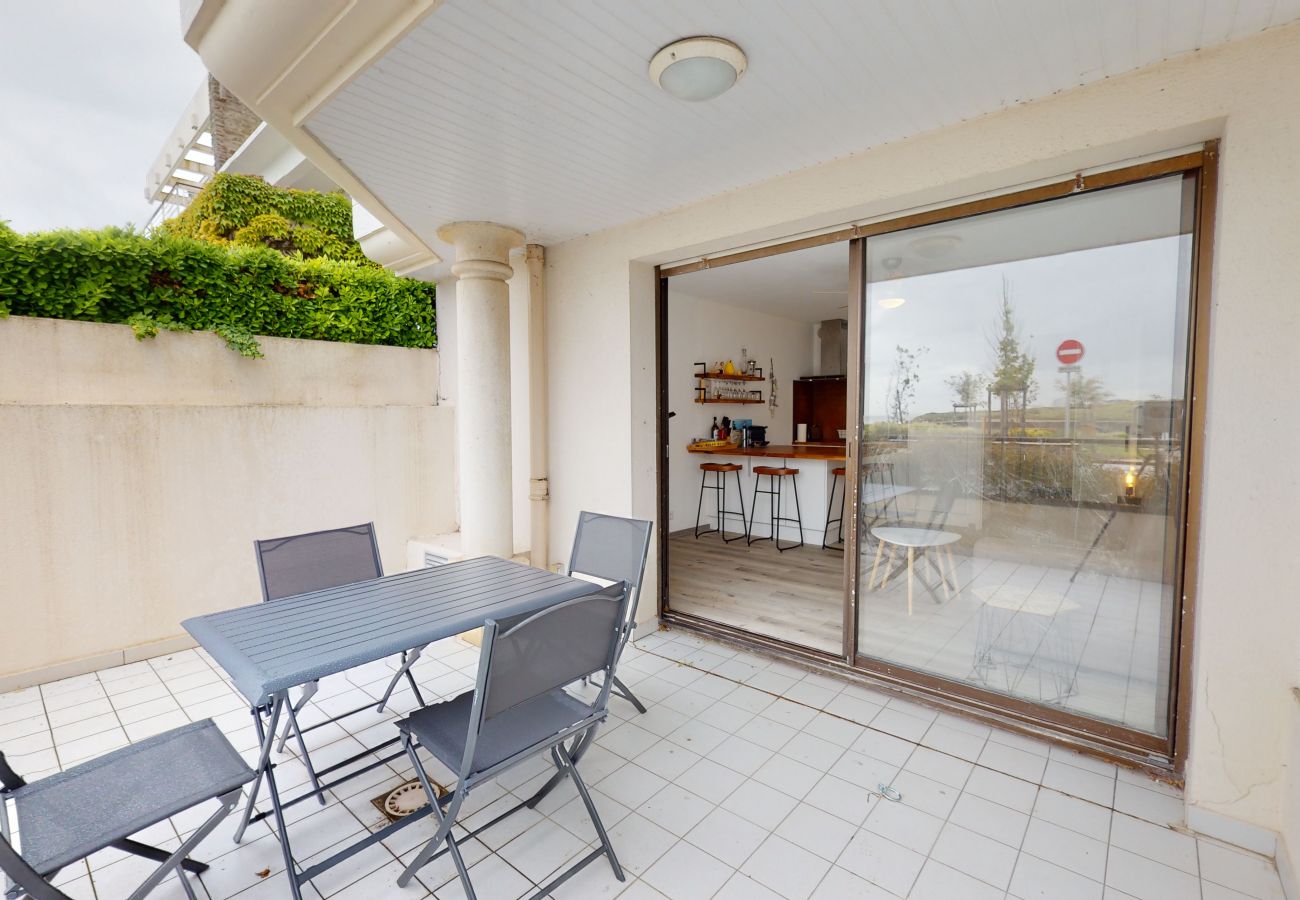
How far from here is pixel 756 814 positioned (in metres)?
2.14

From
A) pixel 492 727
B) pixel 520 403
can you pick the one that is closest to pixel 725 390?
pixel 520 403

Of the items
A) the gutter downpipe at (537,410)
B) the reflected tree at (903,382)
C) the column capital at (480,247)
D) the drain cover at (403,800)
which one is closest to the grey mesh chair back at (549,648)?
A: the drain cover at (403,800)

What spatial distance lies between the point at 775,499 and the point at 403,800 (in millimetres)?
4973

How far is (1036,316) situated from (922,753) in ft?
6.59

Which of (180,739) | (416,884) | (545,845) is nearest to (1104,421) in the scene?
(545,845)

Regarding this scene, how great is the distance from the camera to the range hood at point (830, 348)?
8.34m

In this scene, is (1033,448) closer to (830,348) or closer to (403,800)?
(403,800)

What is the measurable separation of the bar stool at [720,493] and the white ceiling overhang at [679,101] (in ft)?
13.5

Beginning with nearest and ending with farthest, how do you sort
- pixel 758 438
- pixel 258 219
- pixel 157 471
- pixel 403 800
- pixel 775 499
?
pixel 403 800, pixel 157 471, pixel 775 499, pixel 758 438, pixel 258 219

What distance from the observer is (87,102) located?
15.9 m

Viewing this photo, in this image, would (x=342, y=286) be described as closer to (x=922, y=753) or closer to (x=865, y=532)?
(x=865, y=532)

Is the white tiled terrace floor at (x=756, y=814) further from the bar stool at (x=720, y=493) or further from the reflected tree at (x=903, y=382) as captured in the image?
the bar stool at (x=720, y=493)

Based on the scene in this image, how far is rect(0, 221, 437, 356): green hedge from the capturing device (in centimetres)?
329

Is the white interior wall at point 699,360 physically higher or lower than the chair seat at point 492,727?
higher
